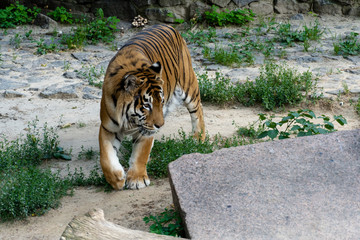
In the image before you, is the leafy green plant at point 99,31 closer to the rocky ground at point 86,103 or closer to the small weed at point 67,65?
the rocky ground at point 86,103

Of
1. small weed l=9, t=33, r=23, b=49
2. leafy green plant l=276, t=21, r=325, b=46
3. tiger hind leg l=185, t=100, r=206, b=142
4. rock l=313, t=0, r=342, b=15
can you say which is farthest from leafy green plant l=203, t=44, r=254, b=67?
small weed l=9, t=33, r=23, b=49

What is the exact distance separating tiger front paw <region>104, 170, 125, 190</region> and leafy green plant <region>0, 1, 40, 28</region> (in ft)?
21.4

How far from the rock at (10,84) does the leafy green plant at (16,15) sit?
9.51ft

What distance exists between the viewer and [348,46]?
8.05 meters

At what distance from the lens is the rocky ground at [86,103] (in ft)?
12.2

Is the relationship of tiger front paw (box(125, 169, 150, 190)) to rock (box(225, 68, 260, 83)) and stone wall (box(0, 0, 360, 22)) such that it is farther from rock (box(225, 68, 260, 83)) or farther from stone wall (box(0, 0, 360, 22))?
stone wall (box(0, 0, 360, 22))

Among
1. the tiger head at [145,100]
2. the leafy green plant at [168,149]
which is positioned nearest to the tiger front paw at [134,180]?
the leafy green plant at [168,149]

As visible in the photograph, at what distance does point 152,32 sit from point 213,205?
2.55 meters

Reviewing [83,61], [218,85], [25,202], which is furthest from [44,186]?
[83,61]

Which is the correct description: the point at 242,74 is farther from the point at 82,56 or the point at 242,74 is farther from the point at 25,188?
the point at 25,188

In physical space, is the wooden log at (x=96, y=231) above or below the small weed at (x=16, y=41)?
above

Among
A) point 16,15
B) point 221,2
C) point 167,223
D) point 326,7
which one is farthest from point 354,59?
point 16,15

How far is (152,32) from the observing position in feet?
16.4

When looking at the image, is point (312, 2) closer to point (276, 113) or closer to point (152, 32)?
point (276, 113)
